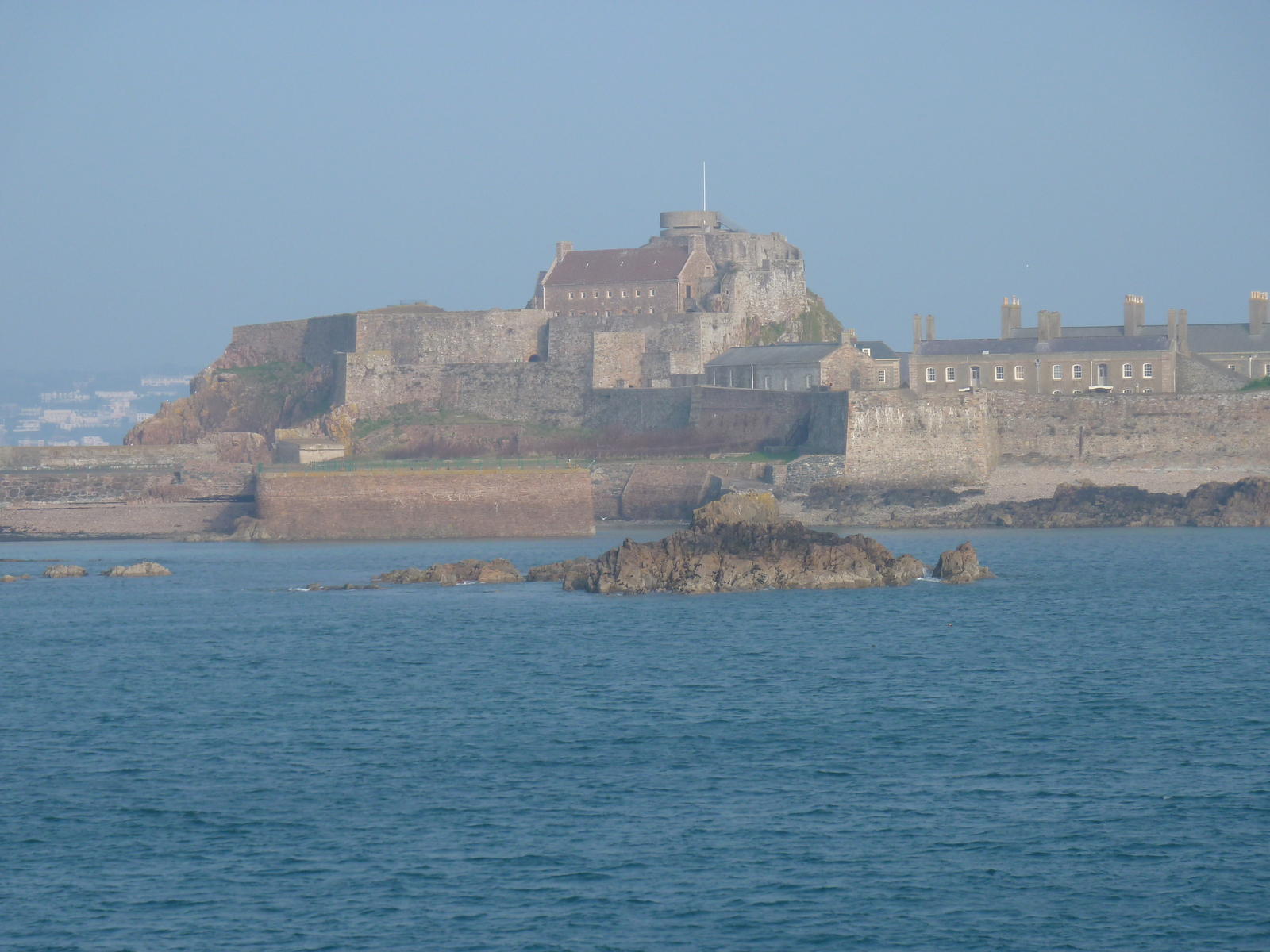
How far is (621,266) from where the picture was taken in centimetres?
6431

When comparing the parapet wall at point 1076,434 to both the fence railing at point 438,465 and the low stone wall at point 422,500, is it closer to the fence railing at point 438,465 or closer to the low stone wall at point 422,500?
the fence railing at point 438,465

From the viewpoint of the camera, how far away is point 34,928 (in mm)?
15023

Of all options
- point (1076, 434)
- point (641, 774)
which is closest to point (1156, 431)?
point (1076, 434)

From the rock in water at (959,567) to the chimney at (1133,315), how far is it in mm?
23200

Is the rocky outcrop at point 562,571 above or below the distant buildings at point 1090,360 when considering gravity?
below

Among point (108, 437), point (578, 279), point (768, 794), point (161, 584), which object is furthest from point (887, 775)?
point (108, 437)

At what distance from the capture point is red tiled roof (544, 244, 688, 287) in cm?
6347

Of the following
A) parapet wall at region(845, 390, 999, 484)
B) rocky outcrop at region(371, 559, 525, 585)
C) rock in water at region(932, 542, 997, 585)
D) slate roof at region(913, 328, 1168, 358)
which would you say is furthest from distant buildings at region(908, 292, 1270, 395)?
rocky outcrop at region(371, 559, 525, 585)

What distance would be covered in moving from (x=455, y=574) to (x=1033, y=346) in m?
27.1

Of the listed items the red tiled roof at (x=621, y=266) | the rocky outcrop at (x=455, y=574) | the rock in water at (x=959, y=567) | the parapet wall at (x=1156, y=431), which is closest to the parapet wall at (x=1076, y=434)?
the parapet wall at (x=1156, y=431)

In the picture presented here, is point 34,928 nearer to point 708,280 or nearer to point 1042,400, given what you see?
point 1042,400

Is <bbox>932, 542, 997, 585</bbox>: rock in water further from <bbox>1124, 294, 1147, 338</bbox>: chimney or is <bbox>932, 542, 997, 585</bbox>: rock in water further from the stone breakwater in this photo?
<bbox>1124, 294, 1147, 338</bbox>: chimney

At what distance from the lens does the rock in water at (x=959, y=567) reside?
3819cm

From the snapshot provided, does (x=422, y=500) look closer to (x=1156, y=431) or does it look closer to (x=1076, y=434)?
(x=1076, y=434)
